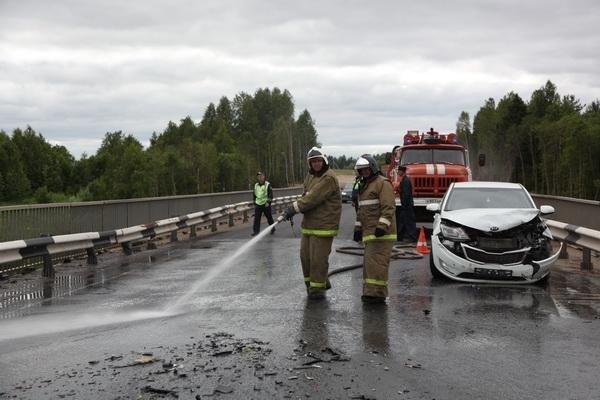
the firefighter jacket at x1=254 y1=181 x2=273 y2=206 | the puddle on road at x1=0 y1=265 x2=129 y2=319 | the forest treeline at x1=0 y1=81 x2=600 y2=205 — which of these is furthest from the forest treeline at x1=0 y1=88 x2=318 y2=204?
the puddle on road at x1=0 y1=265 x2=129 y2=319

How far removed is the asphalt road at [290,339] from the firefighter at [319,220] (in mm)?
328

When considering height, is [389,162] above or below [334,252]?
above

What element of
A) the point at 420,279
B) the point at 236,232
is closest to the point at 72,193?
the point at 236,232

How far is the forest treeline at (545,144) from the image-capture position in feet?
285

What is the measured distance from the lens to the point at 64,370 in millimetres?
5223

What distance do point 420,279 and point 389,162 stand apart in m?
10.5

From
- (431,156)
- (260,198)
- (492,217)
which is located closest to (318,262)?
(492,217)

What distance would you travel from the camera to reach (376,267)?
827cm

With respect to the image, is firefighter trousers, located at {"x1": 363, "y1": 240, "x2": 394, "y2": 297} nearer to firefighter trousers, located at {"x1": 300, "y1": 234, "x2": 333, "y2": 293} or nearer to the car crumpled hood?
firefighter trousers, located at {"x1": 300, "y1": 234, "x2": 333, "y2": 293}

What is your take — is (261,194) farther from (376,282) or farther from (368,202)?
(376,282)

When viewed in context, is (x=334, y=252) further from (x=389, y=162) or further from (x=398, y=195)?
(x=389, y=162)

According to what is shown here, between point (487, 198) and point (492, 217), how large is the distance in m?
1.57

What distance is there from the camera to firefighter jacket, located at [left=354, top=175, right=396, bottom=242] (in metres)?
8.38

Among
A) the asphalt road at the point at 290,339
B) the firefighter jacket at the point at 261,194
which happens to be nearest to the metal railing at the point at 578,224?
the asphalt road at the point at 290,339
